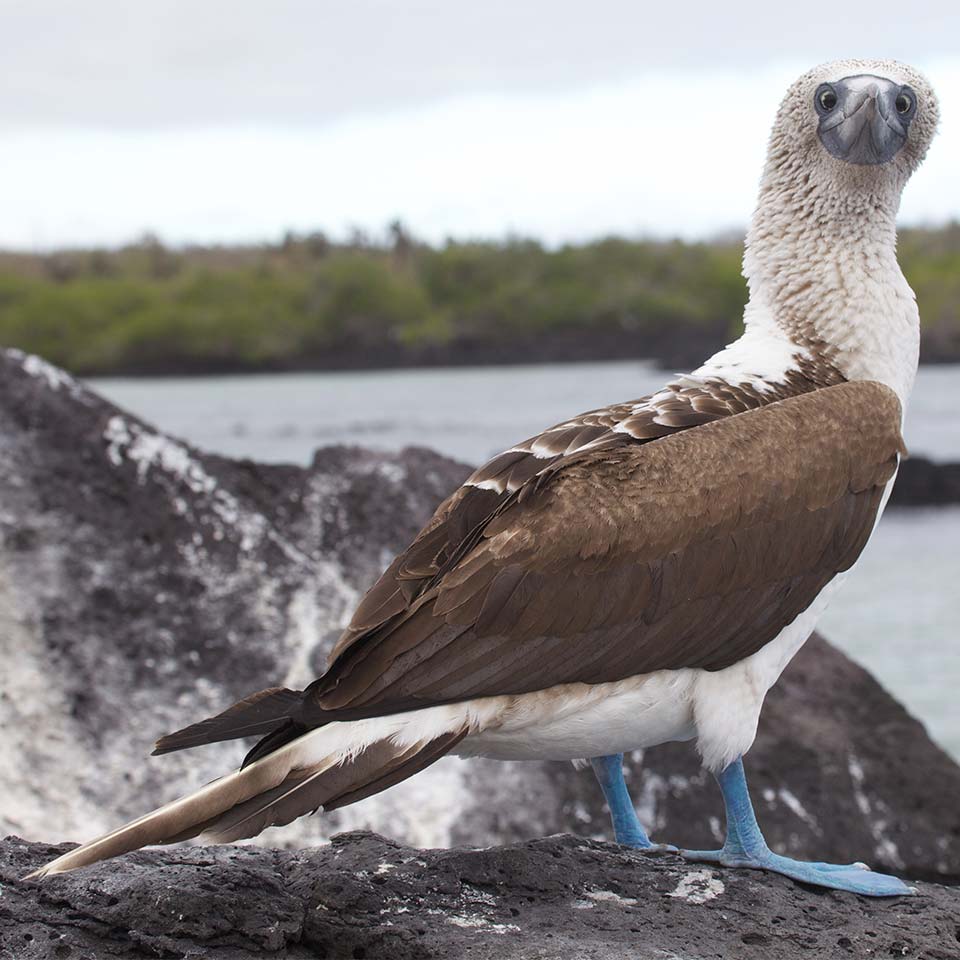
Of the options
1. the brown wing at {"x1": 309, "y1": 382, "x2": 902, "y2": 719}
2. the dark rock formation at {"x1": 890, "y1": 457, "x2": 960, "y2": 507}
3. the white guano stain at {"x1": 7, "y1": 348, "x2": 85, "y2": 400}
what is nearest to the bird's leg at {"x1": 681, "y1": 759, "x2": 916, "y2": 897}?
the brown wing at {"x1": 309, "y1": 382, "x2": 902, "y2": 719}

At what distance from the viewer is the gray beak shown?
550 cm

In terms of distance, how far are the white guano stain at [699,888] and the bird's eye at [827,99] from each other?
9.09 ft

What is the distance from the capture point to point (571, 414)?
40.3 meters

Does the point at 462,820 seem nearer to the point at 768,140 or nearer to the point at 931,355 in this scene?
the point at 768,140

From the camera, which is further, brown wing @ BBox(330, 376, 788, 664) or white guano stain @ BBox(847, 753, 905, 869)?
white guano stain @ BBox(847, 753, 905, 869)

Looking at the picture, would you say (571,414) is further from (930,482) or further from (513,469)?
(513,469)

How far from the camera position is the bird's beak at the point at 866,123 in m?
5.50

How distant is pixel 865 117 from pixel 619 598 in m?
2.11

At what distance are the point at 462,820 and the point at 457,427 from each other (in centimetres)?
3019

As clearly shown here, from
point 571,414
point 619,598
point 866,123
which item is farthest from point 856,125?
point 571,414

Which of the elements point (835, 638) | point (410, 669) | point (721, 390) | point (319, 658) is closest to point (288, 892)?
point (410, 669)

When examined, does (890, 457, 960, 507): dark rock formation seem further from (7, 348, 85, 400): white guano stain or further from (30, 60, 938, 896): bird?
(30, 60, 938, 896): bird

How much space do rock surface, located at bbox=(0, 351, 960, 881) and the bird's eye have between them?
128 inches

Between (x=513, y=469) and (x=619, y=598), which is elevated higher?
(x=513, y=469)
